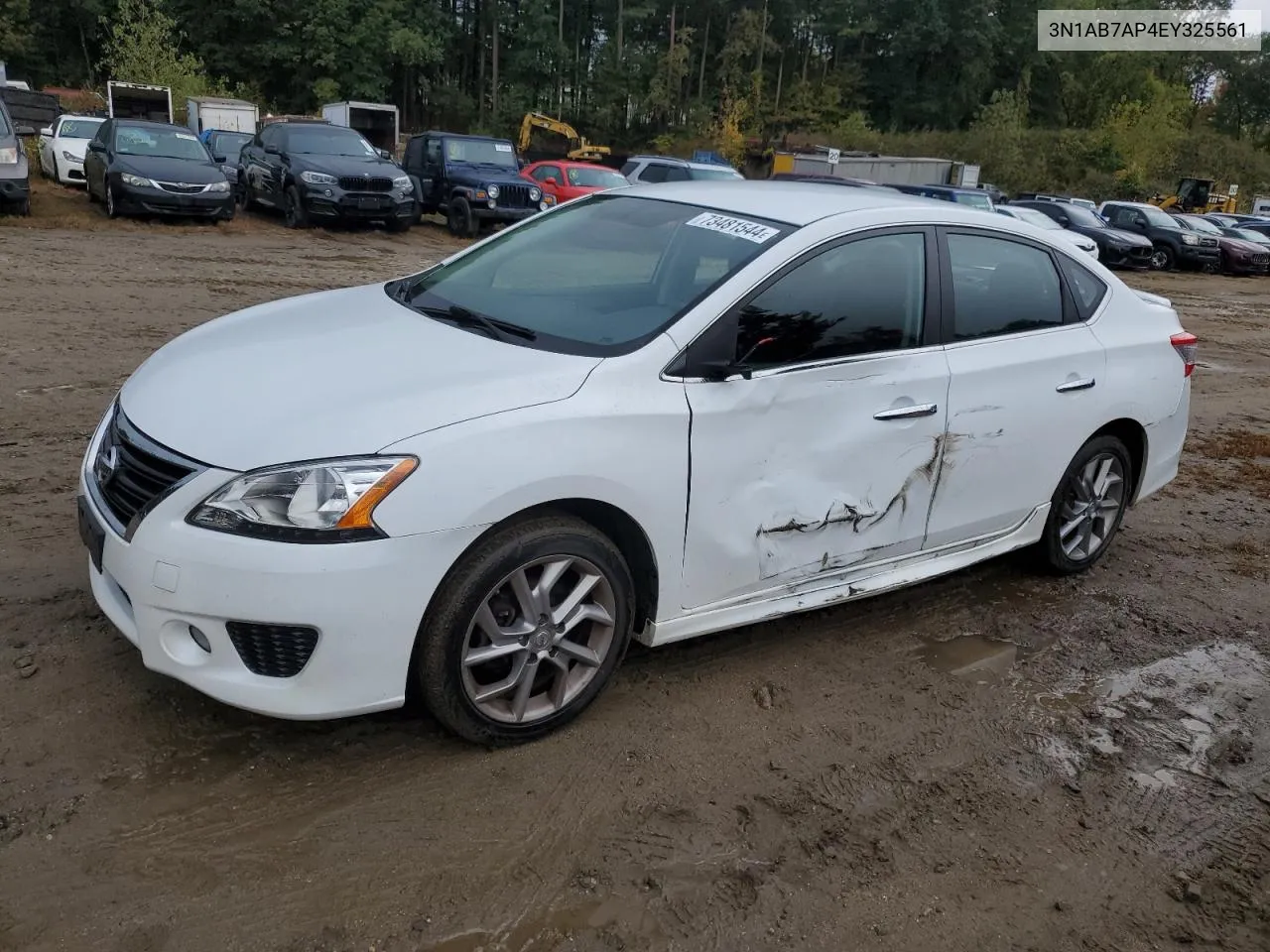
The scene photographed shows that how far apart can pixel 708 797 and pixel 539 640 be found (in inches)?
27.3

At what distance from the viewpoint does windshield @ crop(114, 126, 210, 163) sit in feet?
52.9

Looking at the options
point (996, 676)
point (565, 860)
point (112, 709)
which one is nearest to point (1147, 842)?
point (996, 676)

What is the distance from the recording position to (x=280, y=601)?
2.68m

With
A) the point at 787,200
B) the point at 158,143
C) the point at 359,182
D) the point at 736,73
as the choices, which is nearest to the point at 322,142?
the point at 359,182

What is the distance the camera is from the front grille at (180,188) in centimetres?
1573

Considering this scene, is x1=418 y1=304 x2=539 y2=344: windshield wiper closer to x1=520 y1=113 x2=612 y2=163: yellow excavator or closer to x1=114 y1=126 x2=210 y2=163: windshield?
x1=114 y1=126 x2=210 y2=163: windshield

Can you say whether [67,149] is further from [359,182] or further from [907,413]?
[907,413]

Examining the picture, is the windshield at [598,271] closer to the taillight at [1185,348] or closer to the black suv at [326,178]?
the taillight at [1185,348]

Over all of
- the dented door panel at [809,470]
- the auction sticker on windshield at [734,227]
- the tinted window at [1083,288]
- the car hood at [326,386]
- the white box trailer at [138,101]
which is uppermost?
the white box trailer at [138,101]

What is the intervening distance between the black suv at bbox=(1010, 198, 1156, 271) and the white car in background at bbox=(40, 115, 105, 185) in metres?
21.2

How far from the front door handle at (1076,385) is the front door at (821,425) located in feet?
2.59

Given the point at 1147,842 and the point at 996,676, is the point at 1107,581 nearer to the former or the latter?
the point at 996,676

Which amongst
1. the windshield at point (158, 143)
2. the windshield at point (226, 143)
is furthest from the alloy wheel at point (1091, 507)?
the windshield at point (226, 143)

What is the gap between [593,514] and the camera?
319cm
